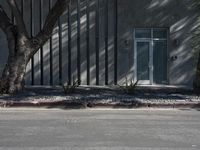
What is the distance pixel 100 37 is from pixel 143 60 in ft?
7.93

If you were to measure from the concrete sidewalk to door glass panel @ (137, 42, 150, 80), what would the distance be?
549 cm

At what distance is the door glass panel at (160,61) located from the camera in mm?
26406

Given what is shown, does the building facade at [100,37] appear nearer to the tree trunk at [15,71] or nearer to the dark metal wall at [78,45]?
the dark metal wall at [78,45]

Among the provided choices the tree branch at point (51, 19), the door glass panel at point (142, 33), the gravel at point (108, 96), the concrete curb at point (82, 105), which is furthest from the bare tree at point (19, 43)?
the door glass panel at point (142, 33)

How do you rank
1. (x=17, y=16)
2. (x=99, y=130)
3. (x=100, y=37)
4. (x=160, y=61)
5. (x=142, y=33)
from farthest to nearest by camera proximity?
(x=160, y=61), (x=142, y=33), (x=100, y=37), (x=17, y=16), (x=99, y=130)

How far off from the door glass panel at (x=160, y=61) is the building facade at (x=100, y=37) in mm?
200

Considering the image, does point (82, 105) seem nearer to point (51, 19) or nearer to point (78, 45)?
point (51, 19)

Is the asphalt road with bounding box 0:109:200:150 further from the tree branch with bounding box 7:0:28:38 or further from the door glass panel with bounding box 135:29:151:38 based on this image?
the door glass panel with bounding box 135:29:151:38

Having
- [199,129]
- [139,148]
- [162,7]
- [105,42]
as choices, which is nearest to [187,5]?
[162,7]

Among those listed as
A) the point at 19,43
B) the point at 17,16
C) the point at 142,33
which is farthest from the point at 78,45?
the point at 17,16

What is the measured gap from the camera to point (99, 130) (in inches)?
470

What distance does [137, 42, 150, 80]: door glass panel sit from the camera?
86.6 feet

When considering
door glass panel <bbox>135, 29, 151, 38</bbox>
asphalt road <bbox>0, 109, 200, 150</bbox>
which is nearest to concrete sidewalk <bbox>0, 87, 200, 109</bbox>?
asphalt road <bbox>0, 109, 200, 150</bbox>

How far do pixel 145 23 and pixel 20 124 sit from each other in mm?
14281
